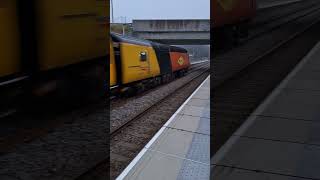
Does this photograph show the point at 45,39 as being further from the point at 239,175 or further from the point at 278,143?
the point at 278,143

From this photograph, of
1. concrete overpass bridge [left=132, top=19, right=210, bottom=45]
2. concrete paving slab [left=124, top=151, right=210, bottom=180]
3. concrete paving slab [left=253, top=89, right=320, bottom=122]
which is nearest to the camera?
concrete paving slab [left=124, top=151, right=210, bottom=180]

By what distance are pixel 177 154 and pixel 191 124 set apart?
2880mm

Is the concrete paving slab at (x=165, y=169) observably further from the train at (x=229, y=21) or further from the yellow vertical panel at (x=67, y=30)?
the train at (x=229, y=21)

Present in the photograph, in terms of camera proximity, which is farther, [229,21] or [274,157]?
[229,21]

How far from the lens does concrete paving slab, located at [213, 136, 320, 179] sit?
5309mm

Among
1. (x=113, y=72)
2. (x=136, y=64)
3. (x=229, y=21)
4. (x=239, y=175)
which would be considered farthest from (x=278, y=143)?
(x=229, y=21)

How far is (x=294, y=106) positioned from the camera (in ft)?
28.4

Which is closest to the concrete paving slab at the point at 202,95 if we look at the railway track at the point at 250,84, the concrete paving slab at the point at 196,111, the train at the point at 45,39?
the railway track at the point at 250,84

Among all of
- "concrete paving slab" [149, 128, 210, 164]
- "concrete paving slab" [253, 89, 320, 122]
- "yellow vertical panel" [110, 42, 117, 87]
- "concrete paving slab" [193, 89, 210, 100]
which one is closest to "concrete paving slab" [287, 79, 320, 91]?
"concrete paving slab" [253, 89, 320, 122]

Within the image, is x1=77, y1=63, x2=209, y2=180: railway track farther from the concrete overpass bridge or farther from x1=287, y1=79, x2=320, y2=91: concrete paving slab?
the concrete overpass bridge

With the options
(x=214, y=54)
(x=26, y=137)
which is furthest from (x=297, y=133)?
(x=214, y=54)

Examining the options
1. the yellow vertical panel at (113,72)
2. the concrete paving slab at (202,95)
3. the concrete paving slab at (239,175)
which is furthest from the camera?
the concrete paving slab at (202,95)

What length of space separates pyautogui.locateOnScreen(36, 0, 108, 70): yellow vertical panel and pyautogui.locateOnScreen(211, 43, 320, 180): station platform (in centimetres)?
336

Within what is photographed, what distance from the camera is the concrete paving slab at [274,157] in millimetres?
5309
